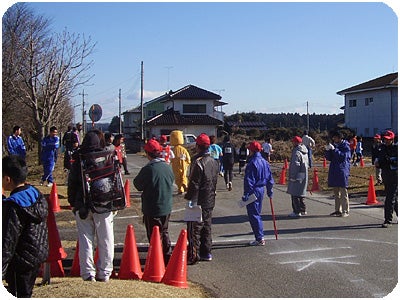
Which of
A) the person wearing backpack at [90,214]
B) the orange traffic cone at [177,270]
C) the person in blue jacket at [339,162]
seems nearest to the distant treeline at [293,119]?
the person in blue jacket at [339,162]

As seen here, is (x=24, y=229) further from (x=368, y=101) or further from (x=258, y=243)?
(x=368, y=101)

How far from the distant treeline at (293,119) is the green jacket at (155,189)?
6460 centimetres

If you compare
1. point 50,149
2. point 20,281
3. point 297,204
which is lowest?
point 297,204

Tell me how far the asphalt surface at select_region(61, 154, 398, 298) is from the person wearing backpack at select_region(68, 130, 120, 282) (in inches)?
51.6

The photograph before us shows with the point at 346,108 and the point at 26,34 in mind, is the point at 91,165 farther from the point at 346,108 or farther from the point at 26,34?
the point at 346,108

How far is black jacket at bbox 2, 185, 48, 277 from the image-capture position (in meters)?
5.07

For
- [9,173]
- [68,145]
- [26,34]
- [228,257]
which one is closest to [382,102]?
[26,34]

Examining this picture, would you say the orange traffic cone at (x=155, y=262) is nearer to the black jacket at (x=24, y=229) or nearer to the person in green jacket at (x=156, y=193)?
the person in green jacket at (x=156, y=193)

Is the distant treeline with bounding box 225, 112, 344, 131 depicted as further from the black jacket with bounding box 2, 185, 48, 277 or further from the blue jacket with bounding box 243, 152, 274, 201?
the black jacket with bounding box 2, 185, 48, 277

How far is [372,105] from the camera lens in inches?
1918

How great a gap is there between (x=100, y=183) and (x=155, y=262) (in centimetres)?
139

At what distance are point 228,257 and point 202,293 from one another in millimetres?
1876

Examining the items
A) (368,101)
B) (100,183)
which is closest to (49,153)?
(100,183)

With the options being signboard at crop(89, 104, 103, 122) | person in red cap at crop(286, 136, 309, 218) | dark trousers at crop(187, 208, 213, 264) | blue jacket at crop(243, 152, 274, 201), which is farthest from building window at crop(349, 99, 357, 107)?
dark trousers at crop(187, 208, 213, 264)
